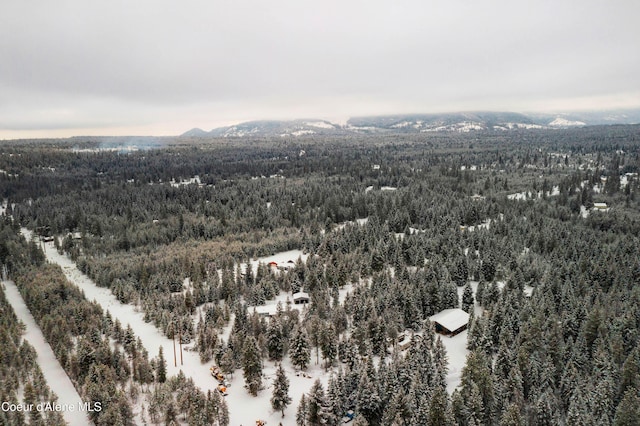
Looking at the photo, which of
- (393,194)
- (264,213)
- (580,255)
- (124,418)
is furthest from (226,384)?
(393,194)

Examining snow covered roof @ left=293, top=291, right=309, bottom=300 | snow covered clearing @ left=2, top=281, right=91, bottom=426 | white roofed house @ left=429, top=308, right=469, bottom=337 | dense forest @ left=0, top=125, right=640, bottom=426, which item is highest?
dense forest @ left=0, top=125, right=640, bottom=426

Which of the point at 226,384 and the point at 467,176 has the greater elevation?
the point at 467,176

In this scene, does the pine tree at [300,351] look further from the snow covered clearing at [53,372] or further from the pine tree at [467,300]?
the pine tree at [467,300]

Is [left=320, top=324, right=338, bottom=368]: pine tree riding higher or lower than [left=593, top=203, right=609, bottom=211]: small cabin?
lower

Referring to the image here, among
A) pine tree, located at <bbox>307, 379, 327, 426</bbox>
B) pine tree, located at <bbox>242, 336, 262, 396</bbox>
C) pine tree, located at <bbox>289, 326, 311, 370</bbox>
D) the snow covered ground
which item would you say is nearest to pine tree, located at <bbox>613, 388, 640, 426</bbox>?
pine tree, located at <bbox>307, 379, 327, 426</bbox>

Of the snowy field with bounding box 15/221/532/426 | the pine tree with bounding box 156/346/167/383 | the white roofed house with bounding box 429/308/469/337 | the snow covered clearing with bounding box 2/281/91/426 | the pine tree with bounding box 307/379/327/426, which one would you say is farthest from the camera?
the white roofed house with bounding box 429/308/469/337

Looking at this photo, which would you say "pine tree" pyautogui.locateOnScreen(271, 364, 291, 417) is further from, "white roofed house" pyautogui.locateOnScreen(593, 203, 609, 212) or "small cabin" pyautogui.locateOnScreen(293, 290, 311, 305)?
"white roofed house" pyautogui.locateOnScreen(593, 203, 609, 212)

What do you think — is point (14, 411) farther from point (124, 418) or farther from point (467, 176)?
point (467, 176)
